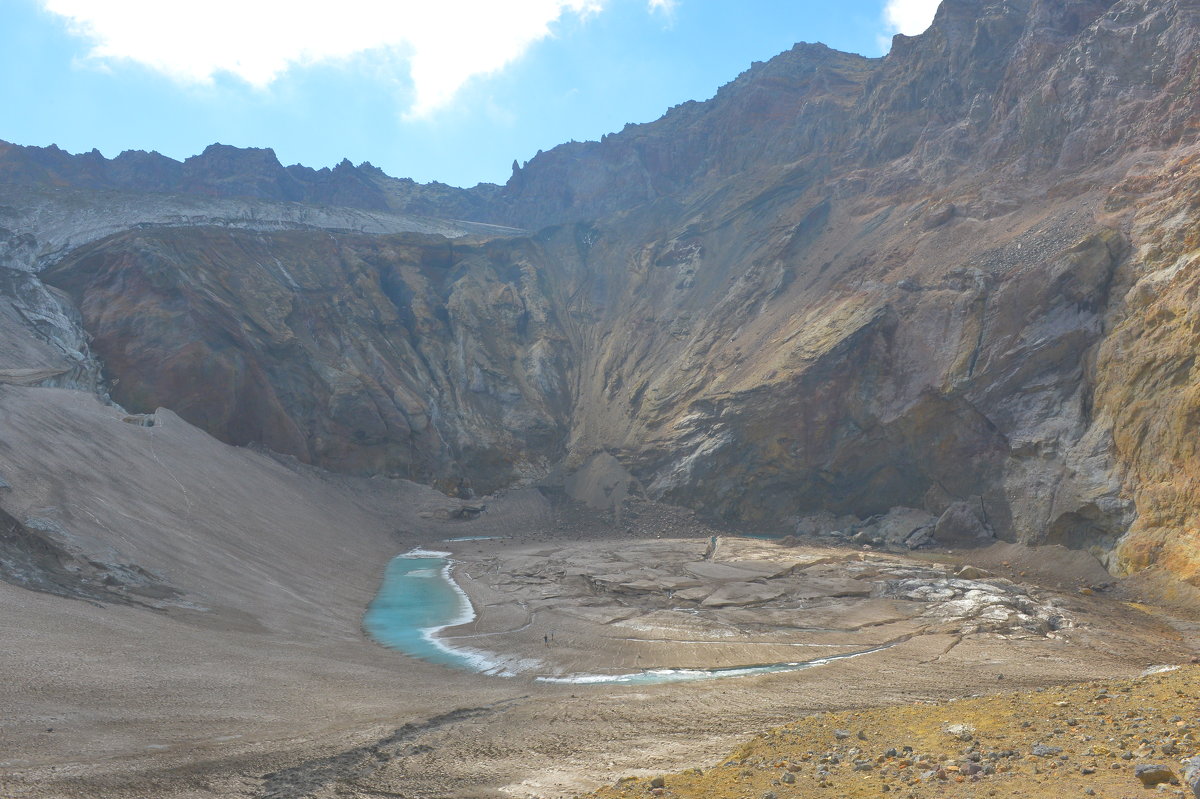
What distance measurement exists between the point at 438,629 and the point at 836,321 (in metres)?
35.9

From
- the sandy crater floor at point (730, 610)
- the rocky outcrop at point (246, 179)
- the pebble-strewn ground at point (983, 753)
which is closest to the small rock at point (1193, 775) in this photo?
the pebble-strewn ground at point (983, 753)

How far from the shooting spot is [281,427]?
50500 millimetres

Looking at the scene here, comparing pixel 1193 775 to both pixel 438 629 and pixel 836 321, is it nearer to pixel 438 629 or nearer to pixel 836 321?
pixel 438 629

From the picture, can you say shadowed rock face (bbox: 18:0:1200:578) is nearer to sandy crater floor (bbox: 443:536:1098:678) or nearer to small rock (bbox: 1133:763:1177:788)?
sandy crater floor (bbox: 443:536:1098:678)

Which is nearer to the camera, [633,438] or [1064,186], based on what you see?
[1064,186]

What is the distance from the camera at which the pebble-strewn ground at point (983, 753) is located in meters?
7.90

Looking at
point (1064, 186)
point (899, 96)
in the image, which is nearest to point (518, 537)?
point (1064, 186)

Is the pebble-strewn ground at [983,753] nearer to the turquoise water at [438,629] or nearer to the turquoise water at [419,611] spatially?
the turquoise water at [438,629]

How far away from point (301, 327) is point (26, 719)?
53142 mm

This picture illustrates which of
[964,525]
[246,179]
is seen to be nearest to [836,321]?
[964,525]

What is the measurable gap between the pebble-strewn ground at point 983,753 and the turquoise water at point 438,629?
8045 millimetres

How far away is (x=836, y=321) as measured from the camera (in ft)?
166

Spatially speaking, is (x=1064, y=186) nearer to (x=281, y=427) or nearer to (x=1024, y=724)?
(x=1024, y=724)

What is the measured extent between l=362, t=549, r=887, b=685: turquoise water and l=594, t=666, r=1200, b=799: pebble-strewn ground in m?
8.04
